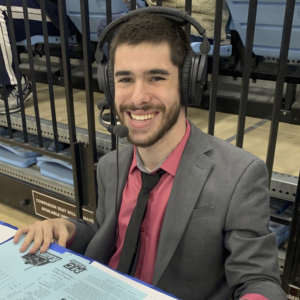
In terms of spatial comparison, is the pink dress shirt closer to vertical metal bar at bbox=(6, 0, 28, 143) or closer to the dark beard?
the dark beard

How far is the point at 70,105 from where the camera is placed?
143cm

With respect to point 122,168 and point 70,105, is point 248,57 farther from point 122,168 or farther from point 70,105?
point 70,105

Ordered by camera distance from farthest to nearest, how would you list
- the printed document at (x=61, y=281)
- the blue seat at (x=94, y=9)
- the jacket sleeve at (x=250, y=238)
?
the blue seat at (x=94, y=9) → the jacket sleeve at (x=250, y=238) → the printed document at (x=61, y=281)

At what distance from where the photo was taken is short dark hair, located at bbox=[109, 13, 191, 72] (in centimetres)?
74

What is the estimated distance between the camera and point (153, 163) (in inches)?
32.3

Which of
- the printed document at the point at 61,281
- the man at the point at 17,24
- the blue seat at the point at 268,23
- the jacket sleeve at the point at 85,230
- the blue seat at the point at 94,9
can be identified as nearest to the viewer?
the printed document at the point at 61,281

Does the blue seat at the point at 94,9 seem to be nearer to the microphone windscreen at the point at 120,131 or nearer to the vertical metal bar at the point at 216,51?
the vertical metal bar at the point at 216,51

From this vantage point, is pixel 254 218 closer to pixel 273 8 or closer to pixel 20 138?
pixel 273 8

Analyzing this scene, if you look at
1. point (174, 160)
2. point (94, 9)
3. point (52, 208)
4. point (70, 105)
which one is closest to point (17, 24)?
point (94, 9)

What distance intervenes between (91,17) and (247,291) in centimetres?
135

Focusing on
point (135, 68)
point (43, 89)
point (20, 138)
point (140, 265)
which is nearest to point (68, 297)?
point (140, 265)

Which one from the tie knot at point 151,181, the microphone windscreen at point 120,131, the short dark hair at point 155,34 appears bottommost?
the tie knot at point 151,181

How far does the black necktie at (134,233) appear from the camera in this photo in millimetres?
773

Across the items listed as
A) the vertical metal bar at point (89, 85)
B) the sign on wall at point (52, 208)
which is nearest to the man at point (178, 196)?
the vertical metal bar at point (89, 85)
